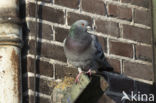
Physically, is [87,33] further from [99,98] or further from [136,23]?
[99,98]

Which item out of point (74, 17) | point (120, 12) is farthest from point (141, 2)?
point (74, 17)

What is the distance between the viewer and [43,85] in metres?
4.08

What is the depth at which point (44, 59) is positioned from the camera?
4164mm

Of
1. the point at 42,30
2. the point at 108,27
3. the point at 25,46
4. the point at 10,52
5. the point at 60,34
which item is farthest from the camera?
the point at 108,27

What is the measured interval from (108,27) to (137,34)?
27 cm

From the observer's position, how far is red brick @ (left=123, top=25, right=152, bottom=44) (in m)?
4.70

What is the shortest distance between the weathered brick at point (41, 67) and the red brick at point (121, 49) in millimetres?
618

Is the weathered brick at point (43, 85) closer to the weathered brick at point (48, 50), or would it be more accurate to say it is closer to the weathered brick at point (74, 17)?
the weathered brick at point (48, 50)

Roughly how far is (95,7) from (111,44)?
1.01 ft

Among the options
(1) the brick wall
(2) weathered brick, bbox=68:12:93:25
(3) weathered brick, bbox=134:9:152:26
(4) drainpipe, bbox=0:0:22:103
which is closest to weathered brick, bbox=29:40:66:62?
(1) the brick wall

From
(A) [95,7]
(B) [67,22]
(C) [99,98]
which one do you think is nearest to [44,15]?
(B) [67,22]

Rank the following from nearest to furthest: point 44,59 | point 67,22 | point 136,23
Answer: point 44,59, point 67,22, point 136,23

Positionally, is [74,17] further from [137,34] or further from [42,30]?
[137,34]

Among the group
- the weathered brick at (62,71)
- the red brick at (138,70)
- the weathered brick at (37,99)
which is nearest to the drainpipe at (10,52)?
the weathered brick at (37,99)
